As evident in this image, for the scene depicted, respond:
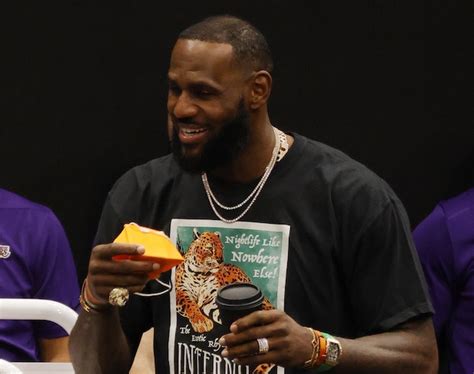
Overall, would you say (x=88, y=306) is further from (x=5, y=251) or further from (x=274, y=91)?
(x=274, y=91)

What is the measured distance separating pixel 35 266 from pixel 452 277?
121 cm

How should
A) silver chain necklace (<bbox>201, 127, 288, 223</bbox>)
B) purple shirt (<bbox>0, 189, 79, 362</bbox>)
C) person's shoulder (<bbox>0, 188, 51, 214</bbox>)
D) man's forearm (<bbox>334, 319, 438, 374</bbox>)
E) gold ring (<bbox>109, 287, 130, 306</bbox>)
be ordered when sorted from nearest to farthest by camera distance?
1. gold ring (<bbox>109, 287, 130, 306</bbox>)
2. man's forearm (<bbox>334, 319, 438, 374</bbox>)
3. silver chain necklace (<bbox>201, 127, 288, 223</bbox>)
4. purple shirt (<bbox>0, 189, 79, 362</bbox>)
5. person's shoulder (<bbox>0, 188, 51, 214</bbox>)

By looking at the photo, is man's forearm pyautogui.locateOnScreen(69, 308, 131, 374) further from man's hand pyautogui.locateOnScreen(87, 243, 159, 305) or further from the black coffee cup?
the black coffee cup

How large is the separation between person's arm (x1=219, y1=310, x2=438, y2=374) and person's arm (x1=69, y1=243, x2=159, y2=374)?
9.2 inches

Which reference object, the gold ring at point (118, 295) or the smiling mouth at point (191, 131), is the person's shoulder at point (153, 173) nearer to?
the smiling mouth at point (191, 131)

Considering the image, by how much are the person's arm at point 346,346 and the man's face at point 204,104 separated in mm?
495

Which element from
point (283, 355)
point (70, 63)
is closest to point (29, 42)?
point (70, 63)

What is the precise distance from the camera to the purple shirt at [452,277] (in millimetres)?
3785

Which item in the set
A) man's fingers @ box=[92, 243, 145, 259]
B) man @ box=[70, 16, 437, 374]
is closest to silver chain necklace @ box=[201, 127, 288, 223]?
man @ box=[70, 16, 437, 374]

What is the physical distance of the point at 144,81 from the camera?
4082mm

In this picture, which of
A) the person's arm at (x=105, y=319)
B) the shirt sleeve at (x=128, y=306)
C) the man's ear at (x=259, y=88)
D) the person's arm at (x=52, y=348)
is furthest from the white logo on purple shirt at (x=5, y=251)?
the man's ear at (x=259, y=88)

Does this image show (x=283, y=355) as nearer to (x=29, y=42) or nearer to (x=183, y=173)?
(x=183, y=173)

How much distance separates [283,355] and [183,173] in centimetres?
67

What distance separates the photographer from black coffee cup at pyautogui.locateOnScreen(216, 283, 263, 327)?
258cm
